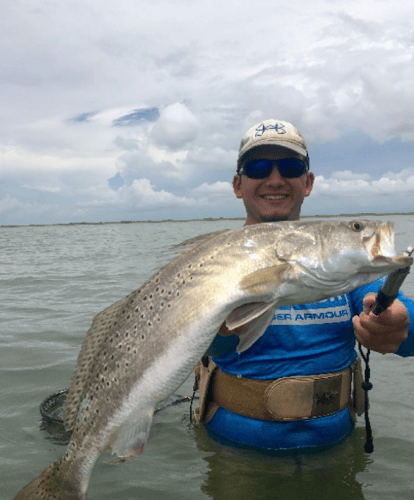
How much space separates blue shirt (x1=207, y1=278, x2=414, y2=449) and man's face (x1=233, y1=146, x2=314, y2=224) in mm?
936

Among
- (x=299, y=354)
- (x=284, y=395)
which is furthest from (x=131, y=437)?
(x=299, y=354)

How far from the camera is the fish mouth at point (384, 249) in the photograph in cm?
246

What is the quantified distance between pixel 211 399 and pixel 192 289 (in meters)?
1.85

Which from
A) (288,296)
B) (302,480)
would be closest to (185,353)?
(288,296)

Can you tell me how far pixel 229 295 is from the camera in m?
2.60

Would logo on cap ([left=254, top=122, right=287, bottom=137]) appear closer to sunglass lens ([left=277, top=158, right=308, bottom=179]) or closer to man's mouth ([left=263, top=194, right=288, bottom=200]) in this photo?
sunglass lens ([left=277, top=158, right=308, bottom=179])

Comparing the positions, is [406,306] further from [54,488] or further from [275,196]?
[54,488]

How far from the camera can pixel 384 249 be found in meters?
2.54

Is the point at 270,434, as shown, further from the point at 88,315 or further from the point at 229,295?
the point at 88,315

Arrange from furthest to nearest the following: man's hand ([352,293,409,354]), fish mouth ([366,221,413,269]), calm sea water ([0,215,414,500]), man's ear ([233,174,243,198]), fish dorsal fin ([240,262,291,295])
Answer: man's ear ([233,174,243,198])
calm sea water ([0,215,414,500])
man's hand ([352,293,409,354])
fish dorsal fin ([240,262,291,295])
fish mouth ([366,221,413,269])

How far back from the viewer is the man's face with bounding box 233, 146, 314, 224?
4.30 meters

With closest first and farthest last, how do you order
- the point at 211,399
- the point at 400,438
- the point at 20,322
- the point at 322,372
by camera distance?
the point at 322,372, the point at 211,399, the point at 400,438, the point at 20,322

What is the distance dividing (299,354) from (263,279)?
145 cm

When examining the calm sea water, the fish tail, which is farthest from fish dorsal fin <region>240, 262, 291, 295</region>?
the fish tail
